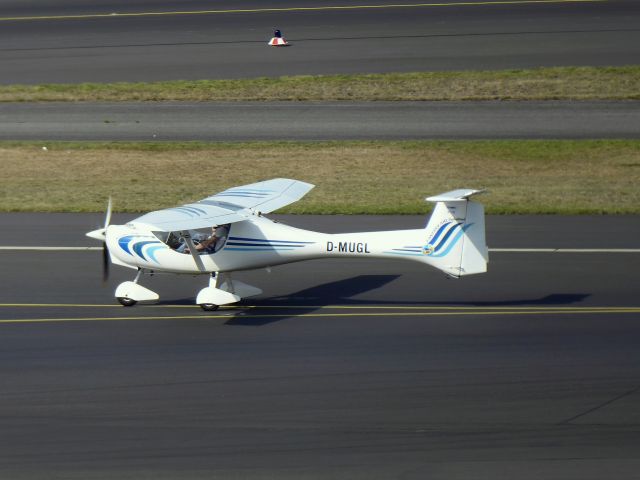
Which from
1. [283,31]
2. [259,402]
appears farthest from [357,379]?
[283,31]

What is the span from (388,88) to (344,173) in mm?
7904

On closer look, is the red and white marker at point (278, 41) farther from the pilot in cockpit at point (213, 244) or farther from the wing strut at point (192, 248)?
the wing strut at point (192, 248)

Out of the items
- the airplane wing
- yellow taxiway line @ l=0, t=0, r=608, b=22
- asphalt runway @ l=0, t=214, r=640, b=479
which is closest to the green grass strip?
yellow taxiway line @ l=0, t=0, r=608, b=22

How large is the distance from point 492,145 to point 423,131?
2517 mm

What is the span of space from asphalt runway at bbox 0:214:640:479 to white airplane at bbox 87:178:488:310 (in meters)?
0.76

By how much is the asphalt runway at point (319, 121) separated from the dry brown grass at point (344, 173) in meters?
1.07

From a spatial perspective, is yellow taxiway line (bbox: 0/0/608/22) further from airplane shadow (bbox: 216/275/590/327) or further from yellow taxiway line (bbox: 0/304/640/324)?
yellow taxiway line (bbox: 0/304/640/324)

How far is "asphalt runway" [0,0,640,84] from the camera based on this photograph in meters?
38.8

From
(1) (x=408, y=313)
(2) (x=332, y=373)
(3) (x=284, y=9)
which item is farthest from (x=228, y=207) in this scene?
(3) (x=284, y=9)

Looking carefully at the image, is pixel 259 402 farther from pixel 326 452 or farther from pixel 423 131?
pixel 423 131

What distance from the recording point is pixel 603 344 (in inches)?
678

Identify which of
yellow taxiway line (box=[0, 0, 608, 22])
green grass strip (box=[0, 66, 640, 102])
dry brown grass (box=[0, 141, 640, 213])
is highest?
yellow taxiway line (box=[0, 0, 608, 22])

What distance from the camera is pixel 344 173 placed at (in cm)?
2970

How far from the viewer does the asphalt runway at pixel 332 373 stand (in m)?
13.5
